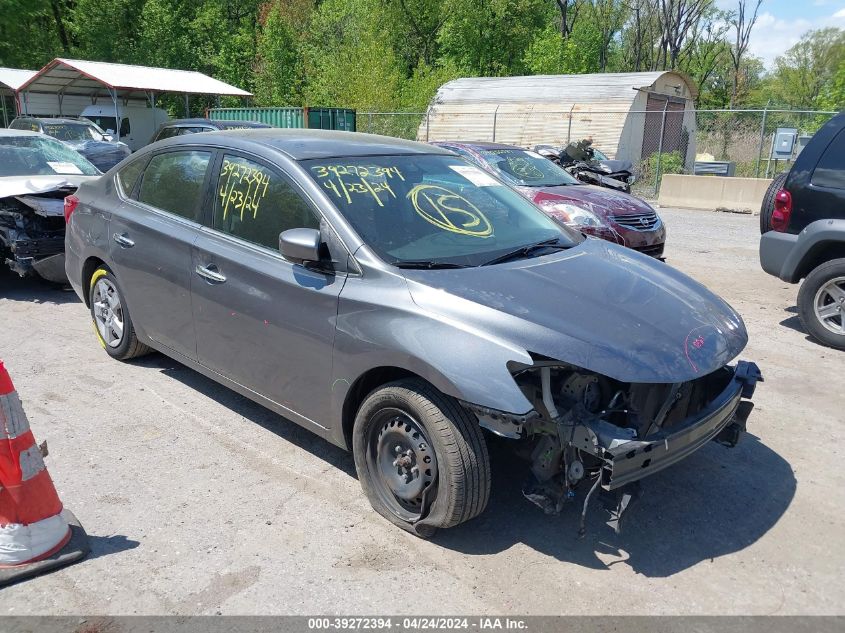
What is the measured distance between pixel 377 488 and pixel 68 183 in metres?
5.93

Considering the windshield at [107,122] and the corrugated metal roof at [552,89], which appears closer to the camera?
→ the corrugated metal roof at [552,89]

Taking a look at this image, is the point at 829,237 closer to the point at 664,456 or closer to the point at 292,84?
the point at 664,456

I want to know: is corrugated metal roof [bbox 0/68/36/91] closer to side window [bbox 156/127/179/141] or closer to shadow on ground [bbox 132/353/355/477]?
side window [bbox 156/127/179/141]

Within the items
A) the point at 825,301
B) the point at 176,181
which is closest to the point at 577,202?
the point at 825,301

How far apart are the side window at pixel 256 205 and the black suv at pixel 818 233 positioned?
484 cm

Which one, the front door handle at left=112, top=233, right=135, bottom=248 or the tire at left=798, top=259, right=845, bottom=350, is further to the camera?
the tire at left=798, top=259, right=845, bottom=350

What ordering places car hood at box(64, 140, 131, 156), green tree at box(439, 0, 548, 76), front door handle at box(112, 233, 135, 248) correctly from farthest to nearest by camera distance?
green tree at box(439, 0, 548, 76), car hood at box(64, 140, 131, 156), front door handle at box(112, 233, 135, 248)

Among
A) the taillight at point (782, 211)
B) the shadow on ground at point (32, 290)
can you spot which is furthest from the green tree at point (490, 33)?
the taillight at point (782, 211)

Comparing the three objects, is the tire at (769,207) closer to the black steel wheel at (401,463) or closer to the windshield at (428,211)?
the windshield at (428,211)

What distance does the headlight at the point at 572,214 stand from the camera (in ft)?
27.7

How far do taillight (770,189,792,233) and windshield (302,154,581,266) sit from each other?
319 cm

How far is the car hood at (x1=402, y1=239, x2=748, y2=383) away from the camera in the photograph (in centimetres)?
300

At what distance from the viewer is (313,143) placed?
14.0 ft

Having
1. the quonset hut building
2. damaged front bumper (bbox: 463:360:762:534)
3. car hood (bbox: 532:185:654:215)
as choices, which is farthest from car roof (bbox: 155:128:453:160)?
the quonset hut building
